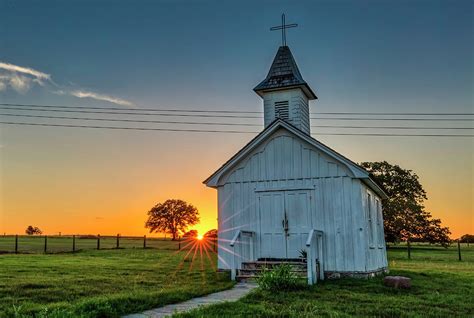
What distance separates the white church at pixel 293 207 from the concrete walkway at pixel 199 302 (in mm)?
2571

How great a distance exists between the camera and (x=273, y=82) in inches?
765

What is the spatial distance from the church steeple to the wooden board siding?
7.45 feet

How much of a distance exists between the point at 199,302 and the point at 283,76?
37.8ft

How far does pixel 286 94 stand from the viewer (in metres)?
19.2

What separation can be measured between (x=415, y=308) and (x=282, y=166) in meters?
7.75

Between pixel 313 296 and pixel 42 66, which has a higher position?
pixel 42 66

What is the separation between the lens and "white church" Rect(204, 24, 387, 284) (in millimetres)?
15594

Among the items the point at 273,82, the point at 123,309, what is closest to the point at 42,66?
the point at 273,82

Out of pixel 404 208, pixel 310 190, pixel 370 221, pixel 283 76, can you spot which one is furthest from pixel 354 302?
pixel 404 208

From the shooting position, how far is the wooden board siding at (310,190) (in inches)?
615

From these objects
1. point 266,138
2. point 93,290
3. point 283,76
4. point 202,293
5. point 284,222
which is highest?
point 283,76

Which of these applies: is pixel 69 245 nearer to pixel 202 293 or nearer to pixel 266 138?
pixel 266 138

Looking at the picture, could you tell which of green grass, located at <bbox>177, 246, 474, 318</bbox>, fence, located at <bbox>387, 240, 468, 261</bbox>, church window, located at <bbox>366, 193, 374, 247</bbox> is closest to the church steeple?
church window, located at <bbox>366, 193, 374, 247</bbox>

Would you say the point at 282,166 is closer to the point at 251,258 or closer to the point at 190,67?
the point at 251,258
